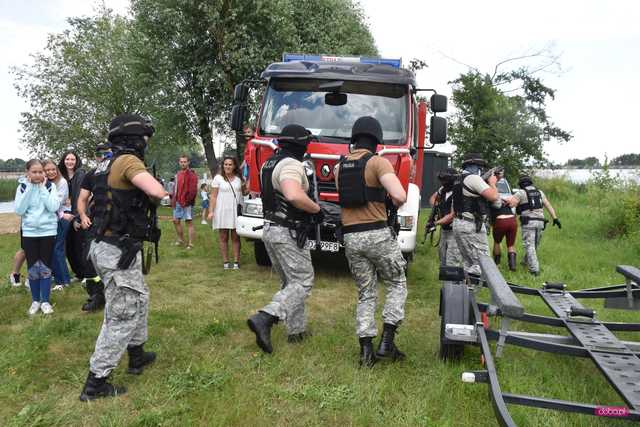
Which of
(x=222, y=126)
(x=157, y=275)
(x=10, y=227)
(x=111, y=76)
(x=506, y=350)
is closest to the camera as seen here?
(x=506, y=350)

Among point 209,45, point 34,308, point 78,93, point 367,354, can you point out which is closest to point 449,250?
point 367,354

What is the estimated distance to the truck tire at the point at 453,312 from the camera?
3.78 m

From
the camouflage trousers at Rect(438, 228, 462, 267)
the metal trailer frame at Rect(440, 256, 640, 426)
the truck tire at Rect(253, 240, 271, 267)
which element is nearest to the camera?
the metal trailer frame at Rect(440, 256, 640, 426)

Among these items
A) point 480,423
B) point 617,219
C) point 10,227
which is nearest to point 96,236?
point 480,423

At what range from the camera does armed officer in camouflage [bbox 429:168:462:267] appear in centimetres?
631

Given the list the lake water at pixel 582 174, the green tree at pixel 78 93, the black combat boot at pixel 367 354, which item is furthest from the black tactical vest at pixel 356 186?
the green tree at pixel 78 93

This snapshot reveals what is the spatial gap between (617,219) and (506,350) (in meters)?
9.74

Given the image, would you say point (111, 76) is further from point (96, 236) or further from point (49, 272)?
point (96, 236)

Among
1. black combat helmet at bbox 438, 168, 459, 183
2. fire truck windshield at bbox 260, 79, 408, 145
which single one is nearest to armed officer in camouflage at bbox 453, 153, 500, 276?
black combat helmet at bbox 438, 168, 459, 183

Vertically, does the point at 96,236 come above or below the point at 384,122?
below

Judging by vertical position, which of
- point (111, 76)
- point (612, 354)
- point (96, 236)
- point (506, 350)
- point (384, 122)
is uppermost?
point (111, 76)

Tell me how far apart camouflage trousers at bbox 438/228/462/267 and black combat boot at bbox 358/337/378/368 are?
101 inches

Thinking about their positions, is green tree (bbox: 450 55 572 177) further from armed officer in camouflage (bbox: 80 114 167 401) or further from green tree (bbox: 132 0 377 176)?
armed officer in camouflage (bbox: 80 114 167 401)

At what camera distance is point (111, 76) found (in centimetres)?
2402
